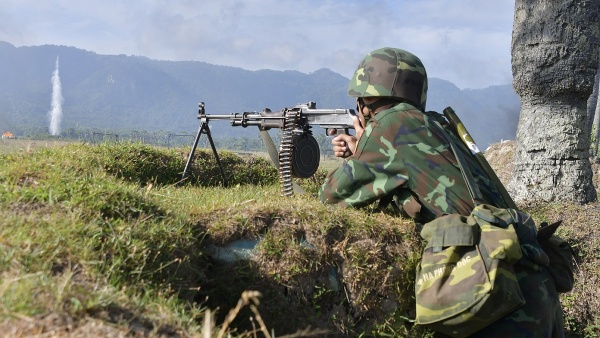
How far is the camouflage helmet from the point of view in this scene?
5426 millimetres

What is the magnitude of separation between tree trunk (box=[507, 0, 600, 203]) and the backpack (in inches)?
189

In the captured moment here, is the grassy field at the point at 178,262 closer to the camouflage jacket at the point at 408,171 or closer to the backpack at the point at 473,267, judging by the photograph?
the camouflage jacket at the point at 408,171

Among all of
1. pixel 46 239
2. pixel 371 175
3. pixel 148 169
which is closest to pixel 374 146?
pixel 371 175

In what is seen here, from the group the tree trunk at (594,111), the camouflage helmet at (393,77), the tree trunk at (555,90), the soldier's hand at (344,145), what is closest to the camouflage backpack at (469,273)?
the camouflage helmet at (393,77)

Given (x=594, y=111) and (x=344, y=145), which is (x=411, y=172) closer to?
(x=344, y=145)

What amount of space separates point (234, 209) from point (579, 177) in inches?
244

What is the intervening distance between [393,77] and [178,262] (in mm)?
2674

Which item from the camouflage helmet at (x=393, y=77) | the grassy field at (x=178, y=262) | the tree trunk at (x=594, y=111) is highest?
the tree trunk at (x=594, y=111)

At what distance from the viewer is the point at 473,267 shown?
13.6ft

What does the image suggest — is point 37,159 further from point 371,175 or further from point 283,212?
point 371,175

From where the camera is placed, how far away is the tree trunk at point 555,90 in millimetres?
8562

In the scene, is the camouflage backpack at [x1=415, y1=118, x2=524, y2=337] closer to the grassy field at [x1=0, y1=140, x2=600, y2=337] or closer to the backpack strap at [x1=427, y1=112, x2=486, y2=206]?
the backpack strap at [x1=427, y1=112, x2=486, y2=206]

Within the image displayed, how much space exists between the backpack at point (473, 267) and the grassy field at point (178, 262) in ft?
1.68

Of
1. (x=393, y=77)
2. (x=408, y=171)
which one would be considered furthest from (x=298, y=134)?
(x=408, y=171)
